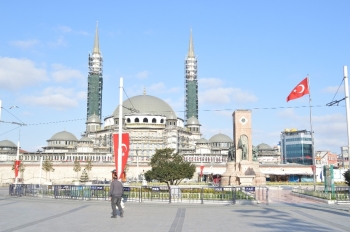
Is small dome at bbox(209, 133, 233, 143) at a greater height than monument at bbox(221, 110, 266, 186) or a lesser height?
greater

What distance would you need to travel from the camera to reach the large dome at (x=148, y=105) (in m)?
114

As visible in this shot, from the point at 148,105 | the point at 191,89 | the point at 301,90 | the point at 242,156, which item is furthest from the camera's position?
the point at 191,89

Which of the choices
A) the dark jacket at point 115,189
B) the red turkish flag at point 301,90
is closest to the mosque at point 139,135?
the red turkish flag at point 301,90

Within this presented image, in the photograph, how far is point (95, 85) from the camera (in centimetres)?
12425

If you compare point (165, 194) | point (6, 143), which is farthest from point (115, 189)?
point (6, 143)

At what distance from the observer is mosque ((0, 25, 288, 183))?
106 metres

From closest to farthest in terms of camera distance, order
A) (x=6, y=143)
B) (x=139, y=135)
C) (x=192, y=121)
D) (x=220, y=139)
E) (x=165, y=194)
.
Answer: (x=165, y=194) < (x=139, y=135) < (x=6, y=143) < (x=192, y=121) < (x=220, y=139)

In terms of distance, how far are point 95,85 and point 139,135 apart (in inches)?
1094

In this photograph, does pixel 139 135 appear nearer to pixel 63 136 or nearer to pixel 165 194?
pixel 63 136

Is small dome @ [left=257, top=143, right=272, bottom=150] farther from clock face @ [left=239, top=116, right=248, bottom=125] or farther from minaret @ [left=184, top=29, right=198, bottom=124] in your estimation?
clock face @ [left=239, top=116, right=248, bottom=125]

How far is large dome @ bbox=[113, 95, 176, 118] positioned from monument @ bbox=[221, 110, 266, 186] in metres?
65.4

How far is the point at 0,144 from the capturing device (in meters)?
119

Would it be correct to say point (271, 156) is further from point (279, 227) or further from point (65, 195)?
point (279, 227)

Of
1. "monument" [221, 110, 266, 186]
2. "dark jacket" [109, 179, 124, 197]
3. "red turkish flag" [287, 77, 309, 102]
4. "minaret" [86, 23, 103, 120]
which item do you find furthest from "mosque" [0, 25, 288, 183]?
"dark jacket" [109, 179, 124, 197]
